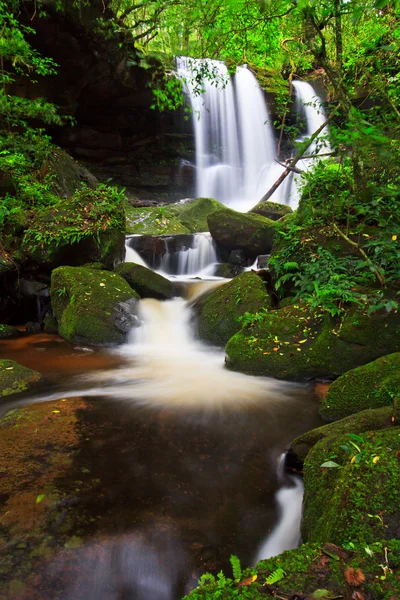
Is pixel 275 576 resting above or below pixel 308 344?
above

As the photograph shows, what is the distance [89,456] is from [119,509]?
0.68m

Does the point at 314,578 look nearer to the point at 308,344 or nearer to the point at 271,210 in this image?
the point at 308,344

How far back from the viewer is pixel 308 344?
4906mm

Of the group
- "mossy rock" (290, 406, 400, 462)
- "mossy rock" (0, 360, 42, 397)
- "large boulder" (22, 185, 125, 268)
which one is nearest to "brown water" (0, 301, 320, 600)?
"mossy rock" (0, 360, 42, 397)

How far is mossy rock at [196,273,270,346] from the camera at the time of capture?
248 inches

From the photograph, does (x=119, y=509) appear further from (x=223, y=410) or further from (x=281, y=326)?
(x=281, y=326)

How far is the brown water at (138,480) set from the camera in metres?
2.07

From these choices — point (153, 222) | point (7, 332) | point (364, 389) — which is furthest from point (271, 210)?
point (364, 389)

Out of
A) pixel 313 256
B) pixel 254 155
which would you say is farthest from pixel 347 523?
pixel 254 155

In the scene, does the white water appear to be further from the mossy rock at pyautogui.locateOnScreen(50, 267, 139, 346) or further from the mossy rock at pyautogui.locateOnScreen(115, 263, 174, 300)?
the mossy rock at pyautogui.locateOnScreen(115, 263, 174, 300)

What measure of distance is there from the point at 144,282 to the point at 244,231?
2.85m

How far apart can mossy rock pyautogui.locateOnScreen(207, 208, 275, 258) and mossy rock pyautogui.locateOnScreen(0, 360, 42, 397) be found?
5.87 m

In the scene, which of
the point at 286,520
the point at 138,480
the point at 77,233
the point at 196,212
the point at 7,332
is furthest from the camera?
the point at 196,212

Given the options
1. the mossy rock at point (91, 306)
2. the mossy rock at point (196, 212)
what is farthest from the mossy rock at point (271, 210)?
the mossy rock at point (91, 306)
